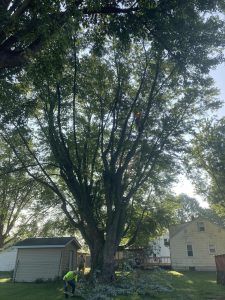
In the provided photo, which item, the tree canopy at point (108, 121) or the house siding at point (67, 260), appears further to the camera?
the house siding at point (67, 260)

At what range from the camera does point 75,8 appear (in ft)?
29.3

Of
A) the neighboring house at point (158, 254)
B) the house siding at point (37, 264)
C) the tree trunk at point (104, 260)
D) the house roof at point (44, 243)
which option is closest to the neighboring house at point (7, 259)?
the house roof at point (44, 243)

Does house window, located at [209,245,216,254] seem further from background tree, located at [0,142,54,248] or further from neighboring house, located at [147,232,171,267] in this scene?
background tree, located at [0,142,54,248]

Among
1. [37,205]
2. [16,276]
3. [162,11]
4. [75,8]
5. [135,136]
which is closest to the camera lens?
[75,8]

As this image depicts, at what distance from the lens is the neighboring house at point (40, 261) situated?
74.7ft

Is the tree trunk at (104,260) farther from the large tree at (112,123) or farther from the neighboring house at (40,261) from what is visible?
the neighboring house at (40,261)

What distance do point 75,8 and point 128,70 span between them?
9569mm

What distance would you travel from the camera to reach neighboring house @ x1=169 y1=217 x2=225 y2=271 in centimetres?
3216

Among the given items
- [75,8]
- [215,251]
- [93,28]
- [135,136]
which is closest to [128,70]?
[135,136]

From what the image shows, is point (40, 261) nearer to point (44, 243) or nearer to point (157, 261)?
point (44, 243)

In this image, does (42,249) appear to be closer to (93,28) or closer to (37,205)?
(37,205)

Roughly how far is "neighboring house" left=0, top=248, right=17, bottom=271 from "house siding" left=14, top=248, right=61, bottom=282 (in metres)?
14.6

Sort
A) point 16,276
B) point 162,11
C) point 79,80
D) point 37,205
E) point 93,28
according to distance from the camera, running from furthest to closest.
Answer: point 37,205 → point 16,276 → point 79,80 → point 93,28 → point 162,11

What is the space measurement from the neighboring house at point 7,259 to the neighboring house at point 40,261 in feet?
48.0
